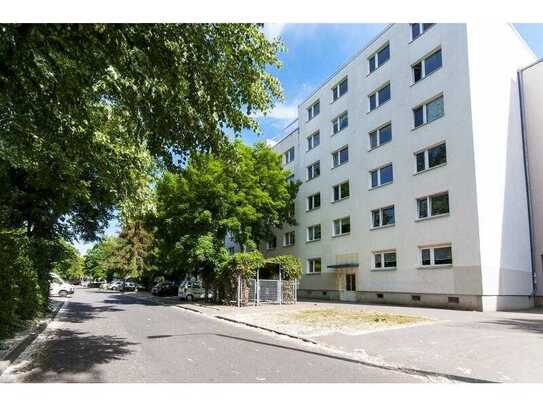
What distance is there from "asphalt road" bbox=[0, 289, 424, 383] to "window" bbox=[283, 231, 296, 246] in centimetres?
2761

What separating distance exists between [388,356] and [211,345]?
4072 millimetres

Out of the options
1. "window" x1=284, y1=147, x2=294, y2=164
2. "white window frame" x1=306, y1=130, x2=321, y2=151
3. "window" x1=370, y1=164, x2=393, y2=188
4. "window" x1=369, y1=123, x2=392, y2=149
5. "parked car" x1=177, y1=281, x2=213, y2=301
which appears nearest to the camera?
"window" x1=370, y1=164, x2=393, y2=188

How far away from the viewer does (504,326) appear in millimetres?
14414

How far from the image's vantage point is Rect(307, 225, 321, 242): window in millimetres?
36819

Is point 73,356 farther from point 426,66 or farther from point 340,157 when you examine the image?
point 340,157

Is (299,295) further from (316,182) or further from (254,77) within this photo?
(254,77)

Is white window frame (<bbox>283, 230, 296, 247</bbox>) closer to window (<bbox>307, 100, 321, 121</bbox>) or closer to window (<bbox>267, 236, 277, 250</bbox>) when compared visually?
window (<bbox>267, 236, 277, 250</bbox>)

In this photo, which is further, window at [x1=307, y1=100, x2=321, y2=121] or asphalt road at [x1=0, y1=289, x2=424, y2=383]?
window at [x1=307, y1=100, x2=321, y2=121]

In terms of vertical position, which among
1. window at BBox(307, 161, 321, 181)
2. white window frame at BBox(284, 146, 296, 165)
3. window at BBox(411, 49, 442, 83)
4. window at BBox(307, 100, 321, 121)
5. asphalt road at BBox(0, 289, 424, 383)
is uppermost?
window at BBox(307, 100, 321, 121)

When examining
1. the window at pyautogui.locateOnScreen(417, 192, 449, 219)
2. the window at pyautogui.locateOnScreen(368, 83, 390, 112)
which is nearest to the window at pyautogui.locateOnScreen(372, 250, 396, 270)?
the window at pyautogui.locateOnScreen(417, 192, 449, 219)

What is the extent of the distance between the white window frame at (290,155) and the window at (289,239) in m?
7.15

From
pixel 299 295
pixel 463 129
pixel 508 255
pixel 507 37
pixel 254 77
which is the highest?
pixel 507 37

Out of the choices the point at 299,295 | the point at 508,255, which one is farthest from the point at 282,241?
the point at 508,255
